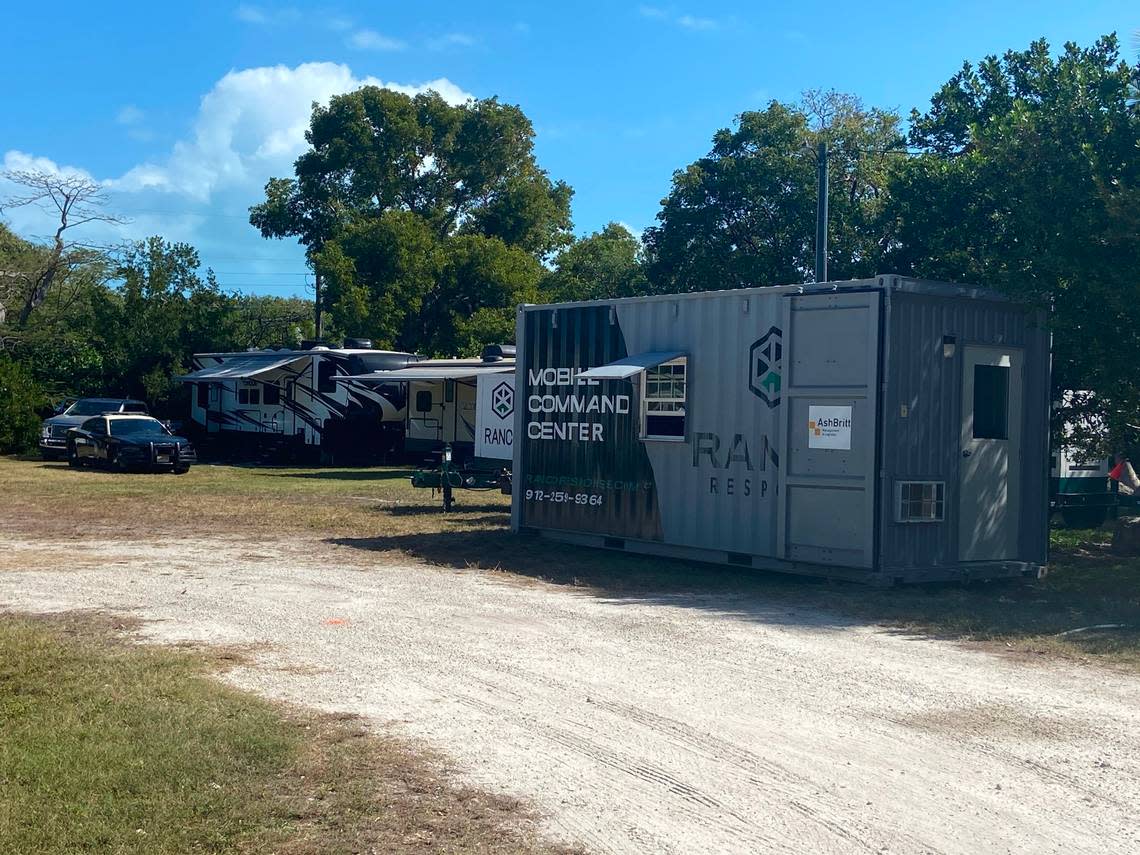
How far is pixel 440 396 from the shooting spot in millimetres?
29141

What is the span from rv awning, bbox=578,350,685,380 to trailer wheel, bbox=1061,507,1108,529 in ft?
28.1

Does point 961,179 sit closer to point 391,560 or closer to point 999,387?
point 999,387

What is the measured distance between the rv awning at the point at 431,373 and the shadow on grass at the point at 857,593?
9.77 m

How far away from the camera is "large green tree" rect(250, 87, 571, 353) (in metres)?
40.8

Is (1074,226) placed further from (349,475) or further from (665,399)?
(349,475)

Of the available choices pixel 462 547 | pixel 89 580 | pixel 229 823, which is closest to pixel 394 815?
pixel 229 823

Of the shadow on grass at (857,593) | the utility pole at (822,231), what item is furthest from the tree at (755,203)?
the shadow on grass at (857,593)

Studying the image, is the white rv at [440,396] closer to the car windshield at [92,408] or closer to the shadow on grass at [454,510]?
the shadow on grass at [454,510]

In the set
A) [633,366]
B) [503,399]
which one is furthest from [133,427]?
[633,366]

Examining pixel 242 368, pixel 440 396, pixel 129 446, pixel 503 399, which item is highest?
pixel 242 368

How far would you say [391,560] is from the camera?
13930 millimetres

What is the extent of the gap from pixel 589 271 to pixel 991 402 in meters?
41.1

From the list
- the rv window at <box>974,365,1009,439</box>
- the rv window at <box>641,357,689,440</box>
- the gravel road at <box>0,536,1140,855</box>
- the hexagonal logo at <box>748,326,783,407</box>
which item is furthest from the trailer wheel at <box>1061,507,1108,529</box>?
the gravel road at <box>0,536,1140,855</box>

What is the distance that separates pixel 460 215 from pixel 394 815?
A: 44.3 m
